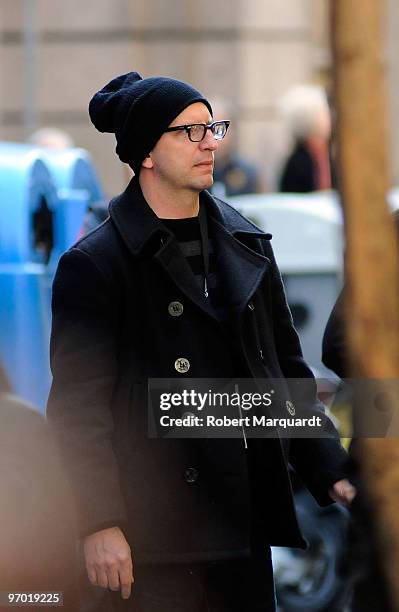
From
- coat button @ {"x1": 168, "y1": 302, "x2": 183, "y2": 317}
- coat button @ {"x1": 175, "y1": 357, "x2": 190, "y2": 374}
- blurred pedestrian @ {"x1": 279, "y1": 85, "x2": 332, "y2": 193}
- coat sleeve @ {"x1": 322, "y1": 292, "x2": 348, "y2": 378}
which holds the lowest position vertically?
blurred pedestrian @ {"x1": 279, "y1": 85, "x2": 332, "y2": 193}

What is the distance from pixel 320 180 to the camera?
10641 mm

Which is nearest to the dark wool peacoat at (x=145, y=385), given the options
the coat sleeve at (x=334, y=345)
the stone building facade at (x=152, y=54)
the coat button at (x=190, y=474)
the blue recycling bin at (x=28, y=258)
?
the coat button at (x=190, y=474)

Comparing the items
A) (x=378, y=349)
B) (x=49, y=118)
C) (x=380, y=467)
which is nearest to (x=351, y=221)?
(x=378, y=349)

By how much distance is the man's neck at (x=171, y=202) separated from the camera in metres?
3.64

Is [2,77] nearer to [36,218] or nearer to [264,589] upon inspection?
[36,218]

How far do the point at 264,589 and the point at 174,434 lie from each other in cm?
41

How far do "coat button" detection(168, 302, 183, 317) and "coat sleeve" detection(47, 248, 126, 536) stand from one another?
123mm

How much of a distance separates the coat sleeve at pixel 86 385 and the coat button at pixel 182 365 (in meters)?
0.14

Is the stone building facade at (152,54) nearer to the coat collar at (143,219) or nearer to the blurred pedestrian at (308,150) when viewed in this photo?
the blurred pedestrian at (308,150)

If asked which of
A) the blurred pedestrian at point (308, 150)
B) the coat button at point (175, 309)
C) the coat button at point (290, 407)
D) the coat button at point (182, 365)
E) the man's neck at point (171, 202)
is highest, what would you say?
the man's neck at point (171, 202)

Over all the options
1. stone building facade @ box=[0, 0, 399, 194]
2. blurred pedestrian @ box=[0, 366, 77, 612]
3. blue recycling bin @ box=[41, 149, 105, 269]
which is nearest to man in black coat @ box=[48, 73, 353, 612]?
blurred pedestrian @ box=[0, 366, 77, 612]

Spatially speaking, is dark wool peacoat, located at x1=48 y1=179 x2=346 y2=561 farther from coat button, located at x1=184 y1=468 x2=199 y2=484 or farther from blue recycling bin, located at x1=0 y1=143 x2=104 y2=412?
blue recycling bin, located at x1=0 y1=143 x2=104 y2=412

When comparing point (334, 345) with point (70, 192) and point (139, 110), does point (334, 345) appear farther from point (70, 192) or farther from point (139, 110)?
point (70, 192)

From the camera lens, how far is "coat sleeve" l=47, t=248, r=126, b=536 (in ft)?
11.1
